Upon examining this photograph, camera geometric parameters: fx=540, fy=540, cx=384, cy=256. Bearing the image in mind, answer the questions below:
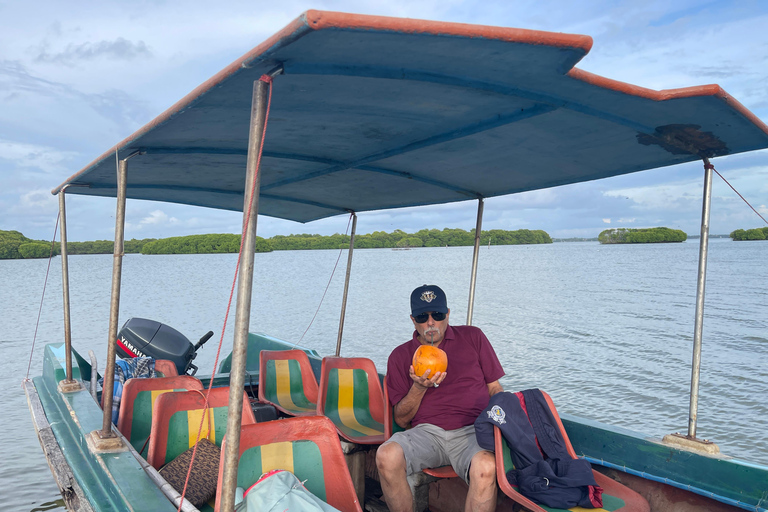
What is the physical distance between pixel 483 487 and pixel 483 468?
9cm

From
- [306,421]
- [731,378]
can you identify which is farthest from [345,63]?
[731,378]

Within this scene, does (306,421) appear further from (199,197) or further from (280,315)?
(280,315)

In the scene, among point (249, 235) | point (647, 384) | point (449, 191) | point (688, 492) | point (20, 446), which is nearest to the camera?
point (249, 235)

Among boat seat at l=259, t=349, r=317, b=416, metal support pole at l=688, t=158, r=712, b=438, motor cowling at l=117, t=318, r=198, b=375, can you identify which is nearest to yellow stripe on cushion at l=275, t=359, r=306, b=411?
boat seat at l=259, t=349, r=317, b=416

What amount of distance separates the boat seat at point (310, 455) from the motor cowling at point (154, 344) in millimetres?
3640

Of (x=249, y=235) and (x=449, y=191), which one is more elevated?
(x=449, y=191)

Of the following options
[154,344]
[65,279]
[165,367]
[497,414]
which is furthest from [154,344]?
[497,414]

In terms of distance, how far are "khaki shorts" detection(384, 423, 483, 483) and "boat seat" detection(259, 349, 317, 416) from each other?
1.90 metres

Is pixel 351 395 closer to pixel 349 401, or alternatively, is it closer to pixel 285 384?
pixel 349 401

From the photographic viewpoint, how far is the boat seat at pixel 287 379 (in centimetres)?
485

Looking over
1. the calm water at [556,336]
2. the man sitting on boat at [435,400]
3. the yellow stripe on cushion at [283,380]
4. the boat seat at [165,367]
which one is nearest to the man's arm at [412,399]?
the man sitting on boat at [435,400]

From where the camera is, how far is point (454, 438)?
310cm

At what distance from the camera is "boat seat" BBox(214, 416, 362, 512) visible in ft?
7.75

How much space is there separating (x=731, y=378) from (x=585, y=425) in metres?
9.18
